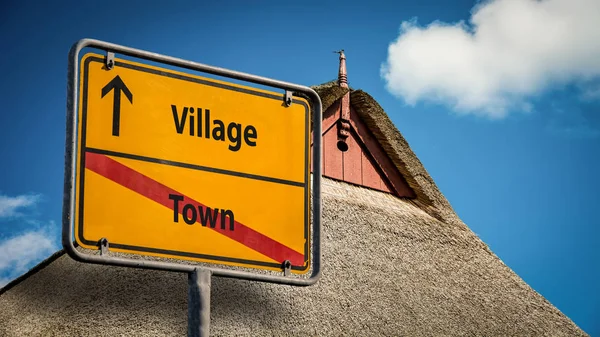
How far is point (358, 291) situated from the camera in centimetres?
612

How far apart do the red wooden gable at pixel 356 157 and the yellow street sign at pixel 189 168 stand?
16.7ft

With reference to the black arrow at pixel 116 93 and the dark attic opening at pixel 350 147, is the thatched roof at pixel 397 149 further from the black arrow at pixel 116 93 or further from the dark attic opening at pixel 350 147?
the black arrow at pixel 116 93

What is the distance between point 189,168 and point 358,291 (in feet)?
14.5

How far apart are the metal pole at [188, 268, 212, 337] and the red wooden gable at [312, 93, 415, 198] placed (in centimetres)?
540

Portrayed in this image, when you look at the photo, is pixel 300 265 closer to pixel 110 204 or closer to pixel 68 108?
A: pixel 110 204

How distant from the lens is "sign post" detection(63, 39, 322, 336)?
1734 millimetres

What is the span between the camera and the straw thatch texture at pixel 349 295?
4918mm

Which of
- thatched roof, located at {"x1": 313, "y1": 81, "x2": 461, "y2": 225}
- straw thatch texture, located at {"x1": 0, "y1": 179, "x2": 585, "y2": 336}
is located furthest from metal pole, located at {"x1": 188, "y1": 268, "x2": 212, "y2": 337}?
thatched roof, located at {"x1": 313, "y1": 81, "x2": 461, "y2": 225}

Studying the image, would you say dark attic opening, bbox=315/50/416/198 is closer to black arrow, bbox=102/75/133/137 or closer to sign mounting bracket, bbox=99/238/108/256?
black arrow, bbox=102/75/133/137

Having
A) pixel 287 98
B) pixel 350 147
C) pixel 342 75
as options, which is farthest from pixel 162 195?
pixel 342 75

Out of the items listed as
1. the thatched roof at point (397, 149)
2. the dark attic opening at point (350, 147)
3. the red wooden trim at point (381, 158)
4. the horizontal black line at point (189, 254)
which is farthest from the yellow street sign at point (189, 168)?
the red wooden trim at point (381, 158)

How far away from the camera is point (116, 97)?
5.96ft

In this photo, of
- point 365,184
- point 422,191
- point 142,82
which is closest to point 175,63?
point 142,82

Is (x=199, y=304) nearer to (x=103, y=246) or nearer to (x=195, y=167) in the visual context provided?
(x=103, y=246)
